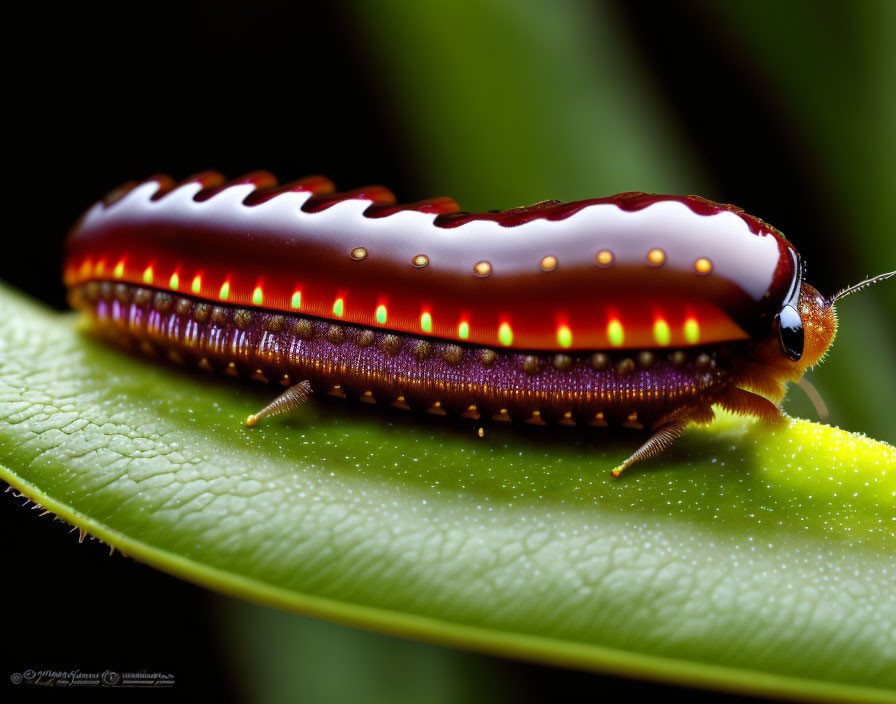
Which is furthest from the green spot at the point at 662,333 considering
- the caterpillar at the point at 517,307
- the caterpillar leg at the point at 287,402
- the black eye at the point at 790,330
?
the caterpillar leg at the point at 287,402

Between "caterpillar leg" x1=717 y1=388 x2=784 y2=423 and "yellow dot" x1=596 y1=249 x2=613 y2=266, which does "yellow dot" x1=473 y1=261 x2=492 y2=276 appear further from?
"caterpillar leg" x1=717 y1=388 x2=784 y2=423

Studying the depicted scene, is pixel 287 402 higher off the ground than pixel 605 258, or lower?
lower

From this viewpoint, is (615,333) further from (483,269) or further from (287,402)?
(287,402)

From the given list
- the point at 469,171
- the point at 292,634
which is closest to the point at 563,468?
the point at 292,634

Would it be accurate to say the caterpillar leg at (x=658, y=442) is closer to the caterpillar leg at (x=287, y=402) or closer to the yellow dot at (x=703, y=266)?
the yellow dot at (x=703, y=266)

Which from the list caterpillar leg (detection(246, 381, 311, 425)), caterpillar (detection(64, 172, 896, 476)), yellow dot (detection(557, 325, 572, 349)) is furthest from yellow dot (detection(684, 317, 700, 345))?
caterpillar leg (detection(246, 381, 311, 425))

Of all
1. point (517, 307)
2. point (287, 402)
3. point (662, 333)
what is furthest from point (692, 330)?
point (287, 402)
